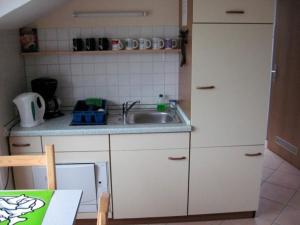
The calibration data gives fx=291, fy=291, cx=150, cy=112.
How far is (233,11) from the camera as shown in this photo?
192 cm

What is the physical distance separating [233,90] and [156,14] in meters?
0.93

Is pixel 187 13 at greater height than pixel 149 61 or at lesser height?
greater

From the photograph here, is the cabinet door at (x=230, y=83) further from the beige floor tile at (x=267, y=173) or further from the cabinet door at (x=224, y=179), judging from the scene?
the beige floor tile at (x=267, y=173)

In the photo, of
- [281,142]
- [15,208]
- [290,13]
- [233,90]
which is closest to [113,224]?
[15,208]

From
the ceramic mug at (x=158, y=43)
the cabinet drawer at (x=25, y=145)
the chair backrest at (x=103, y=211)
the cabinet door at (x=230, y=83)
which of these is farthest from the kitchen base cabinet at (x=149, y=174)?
the chair backrest at (x=103, y=211)

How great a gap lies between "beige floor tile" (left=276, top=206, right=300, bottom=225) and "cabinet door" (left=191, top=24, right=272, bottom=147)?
71 centimetres

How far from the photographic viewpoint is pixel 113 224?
7.39ft

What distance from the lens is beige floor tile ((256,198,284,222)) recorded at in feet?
7.70

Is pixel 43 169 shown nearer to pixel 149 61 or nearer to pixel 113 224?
pixel 113 224

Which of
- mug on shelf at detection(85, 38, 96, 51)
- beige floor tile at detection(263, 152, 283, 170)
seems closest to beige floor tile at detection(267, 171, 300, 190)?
beige floor tile at detection(263, 152, 283, 170)

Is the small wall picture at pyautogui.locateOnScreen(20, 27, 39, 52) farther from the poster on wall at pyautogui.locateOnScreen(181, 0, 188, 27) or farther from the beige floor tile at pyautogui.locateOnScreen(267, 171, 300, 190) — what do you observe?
the beige floor tile at pyautogui.locateOnScreen(267, 171, 300, 190)

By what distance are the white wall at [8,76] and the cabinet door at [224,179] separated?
4.39ft

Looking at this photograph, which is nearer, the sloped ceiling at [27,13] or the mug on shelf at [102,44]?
the sloped ceiling at [27,13]

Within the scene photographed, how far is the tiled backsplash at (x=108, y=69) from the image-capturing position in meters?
2.42
